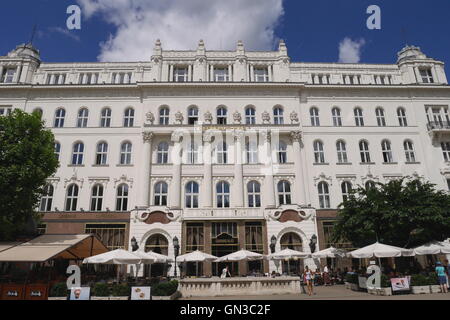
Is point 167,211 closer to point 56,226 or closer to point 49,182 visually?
point 56,226

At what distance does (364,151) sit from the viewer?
111 feet

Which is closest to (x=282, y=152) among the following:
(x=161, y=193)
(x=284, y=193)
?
(x=284, y=193)

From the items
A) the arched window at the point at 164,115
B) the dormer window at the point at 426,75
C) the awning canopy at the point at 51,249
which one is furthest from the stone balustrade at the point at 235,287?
the dormer window at the point at 426,75

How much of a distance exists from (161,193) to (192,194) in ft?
10.6

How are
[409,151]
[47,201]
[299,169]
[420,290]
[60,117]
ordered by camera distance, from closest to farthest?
[420,290] < [47,201] < [299,169] < [409,151] < [60,117]

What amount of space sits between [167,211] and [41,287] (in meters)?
13.7

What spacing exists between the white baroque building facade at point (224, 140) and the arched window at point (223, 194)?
4.4 inches

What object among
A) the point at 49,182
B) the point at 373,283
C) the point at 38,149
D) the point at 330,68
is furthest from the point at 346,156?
the point at 49,182

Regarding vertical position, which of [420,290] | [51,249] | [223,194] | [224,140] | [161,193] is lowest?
[420,290]

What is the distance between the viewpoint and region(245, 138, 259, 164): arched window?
3303 cm

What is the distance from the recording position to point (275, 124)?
109 ft

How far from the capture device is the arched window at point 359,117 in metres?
35.2

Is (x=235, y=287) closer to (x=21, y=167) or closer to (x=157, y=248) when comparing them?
(x=157, y=248)
